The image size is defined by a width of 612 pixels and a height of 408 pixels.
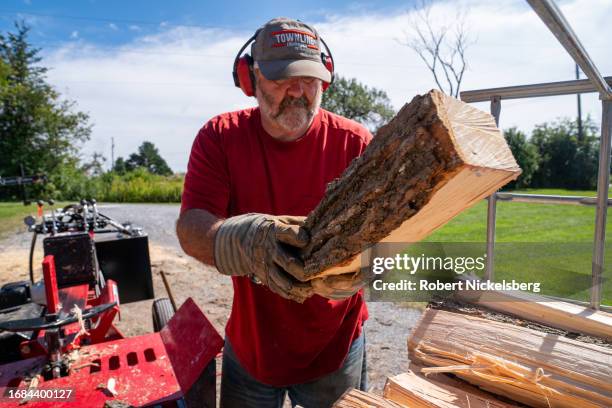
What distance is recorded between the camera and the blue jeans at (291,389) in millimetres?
2078

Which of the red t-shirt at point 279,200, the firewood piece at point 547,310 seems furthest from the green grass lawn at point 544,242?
the red t-shirt at point 279,200

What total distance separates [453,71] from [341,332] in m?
20.3

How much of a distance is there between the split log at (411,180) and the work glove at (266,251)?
0.05 m

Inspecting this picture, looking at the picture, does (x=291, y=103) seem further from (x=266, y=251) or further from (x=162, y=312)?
(x=162, y=312)

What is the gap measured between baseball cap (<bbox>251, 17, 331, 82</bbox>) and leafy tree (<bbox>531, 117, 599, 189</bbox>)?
25635 millimetres

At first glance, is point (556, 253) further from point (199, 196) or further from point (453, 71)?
point (453, 71)

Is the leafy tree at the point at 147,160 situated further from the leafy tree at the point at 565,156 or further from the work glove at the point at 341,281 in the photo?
the work glove at the point at 341,281

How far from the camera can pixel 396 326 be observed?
15.4 ft

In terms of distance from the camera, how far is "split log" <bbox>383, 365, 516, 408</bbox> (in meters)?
1.19

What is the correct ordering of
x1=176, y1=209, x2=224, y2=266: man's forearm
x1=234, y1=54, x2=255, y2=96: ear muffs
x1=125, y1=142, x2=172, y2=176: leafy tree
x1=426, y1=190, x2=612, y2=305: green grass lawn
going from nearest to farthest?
1. x1=176, y1=209, x2=224, y2=266: man's forearm
2. x1=234, y1=54, x2=255, y2=96: ear muffs
3. x1=426, y1=190, x2=612, y2=305: green grass lawn
4. x1=125, y1=142, x2=172, y2=176: leafy tree

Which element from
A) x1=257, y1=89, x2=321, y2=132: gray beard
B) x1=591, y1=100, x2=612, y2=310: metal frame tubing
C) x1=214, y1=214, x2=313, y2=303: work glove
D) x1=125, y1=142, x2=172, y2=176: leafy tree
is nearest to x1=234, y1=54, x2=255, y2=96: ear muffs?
x1=257, y1=89, x2=321, y2=132: gray beard

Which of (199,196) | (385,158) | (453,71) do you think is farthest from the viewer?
(453,71)

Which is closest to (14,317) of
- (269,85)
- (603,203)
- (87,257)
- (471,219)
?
(87,257)

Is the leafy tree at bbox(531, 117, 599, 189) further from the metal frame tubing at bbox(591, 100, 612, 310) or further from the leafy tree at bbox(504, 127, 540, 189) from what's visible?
the metal frame tubing at bbox(591, 100, 612, 310)
